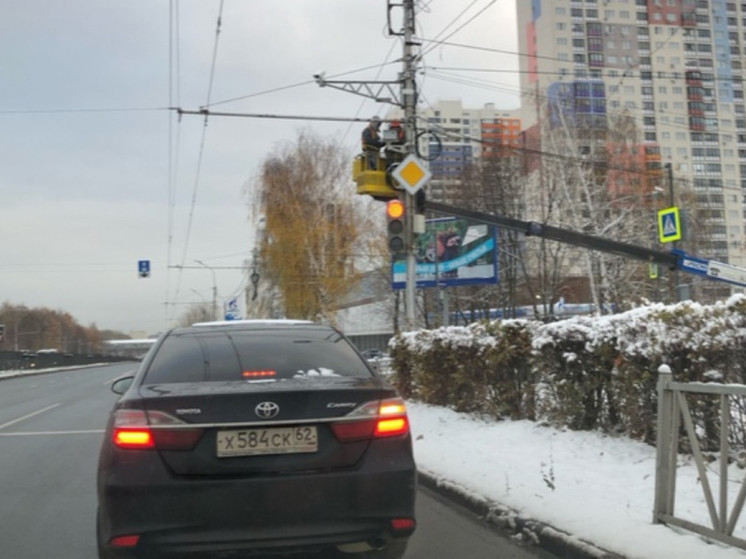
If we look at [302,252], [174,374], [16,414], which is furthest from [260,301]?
[174,374]

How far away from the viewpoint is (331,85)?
14.6 metres

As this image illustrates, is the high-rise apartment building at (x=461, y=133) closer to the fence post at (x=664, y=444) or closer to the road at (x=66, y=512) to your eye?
the road at (x=66, y=512)

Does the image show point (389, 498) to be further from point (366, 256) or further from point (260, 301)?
point (260, 301)

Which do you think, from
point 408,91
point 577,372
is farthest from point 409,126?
point 577,372

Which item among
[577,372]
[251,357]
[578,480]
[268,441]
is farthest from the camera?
[577,372]

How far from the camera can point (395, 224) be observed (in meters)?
12.4

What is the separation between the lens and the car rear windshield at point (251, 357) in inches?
162

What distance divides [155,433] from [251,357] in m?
0.96

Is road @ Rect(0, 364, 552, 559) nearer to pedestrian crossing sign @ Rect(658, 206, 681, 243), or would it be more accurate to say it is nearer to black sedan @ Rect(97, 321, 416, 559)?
black sedan @ Rect(97, 321, 416, 559)

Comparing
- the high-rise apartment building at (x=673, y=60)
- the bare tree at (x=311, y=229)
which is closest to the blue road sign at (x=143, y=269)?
the bare tree at (x=311, y=229)

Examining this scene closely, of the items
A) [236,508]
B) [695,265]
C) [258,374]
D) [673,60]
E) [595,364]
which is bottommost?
[236,508]

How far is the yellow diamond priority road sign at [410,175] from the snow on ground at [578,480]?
191 inches

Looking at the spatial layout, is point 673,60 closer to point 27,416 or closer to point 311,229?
point 311,229

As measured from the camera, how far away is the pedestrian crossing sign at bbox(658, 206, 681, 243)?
1784cm
